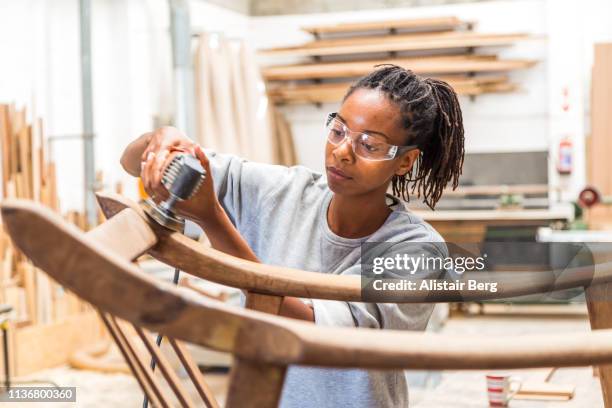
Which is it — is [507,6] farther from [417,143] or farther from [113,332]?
[113,332]

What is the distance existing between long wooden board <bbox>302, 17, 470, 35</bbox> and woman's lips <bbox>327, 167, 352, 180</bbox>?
20.7 ft

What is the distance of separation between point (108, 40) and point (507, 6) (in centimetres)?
352

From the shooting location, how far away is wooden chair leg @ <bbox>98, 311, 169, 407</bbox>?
781mm

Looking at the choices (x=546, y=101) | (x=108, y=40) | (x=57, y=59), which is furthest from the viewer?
(x=546, y=101)

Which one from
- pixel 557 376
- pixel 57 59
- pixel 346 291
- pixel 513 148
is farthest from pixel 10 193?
pixel 513 148

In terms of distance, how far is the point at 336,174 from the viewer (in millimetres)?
1222

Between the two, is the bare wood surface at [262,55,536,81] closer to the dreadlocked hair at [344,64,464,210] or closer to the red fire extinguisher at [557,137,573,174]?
the red fire extinguisher at [557,137,573,174]

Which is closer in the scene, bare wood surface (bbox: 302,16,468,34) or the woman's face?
the woman's face

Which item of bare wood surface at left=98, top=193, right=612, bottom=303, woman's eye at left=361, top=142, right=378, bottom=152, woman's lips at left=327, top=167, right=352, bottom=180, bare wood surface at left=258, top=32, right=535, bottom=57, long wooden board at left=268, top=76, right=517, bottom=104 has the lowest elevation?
Result: bare wood surface at left=98, top=193, right=612, bottom=303

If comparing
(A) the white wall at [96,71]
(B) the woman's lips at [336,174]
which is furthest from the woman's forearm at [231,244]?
(A) the white wall at [96,71]

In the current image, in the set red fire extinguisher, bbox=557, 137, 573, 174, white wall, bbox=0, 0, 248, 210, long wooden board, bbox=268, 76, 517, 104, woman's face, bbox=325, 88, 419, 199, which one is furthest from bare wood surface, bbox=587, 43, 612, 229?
woman's face, bbox=325, 88, 419, 199

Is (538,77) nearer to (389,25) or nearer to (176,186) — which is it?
(389,25)

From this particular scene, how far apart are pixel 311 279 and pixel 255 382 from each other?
46 centimetres

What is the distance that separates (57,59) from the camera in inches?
203
